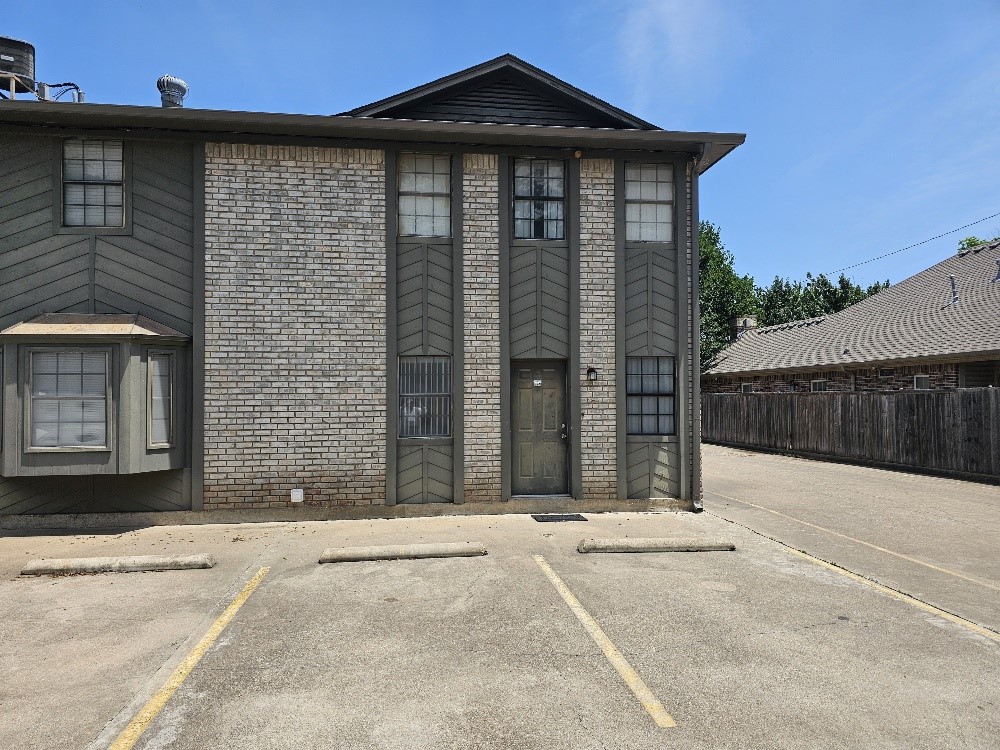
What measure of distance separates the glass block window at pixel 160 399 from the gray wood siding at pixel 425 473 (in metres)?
3.43

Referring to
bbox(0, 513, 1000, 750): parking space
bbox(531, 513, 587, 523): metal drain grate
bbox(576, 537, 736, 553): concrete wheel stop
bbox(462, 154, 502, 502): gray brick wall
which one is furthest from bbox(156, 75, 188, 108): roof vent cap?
bbox(576, 537, 736, 553): concrete wheel stop

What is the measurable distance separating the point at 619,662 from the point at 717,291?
35294mm

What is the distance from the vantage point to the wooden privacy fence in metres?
13.6

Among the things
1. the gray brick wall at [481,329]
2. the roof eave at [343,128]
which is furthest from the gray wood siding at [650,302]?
the gray brick wall at [481,329]

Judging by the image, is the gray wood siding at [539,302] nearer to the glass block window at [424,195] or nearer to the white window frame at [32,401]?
the glass block window at [424,195]

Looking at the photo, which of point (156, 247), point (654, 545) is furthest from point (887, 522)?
point (156, 247)

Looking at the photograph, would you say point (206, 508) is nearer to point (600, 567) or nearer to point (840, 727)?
point (600, 567)

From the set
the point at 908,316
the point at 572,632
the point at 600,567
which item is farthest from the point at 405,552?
the point at 908,316

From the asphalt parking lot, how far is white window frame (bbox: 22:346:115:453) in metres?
1.60

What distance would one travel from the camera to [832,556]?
7.26 m

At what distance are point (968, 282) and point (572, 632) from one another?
2227cm

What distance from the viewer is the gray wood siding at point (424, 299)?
31.1 ft

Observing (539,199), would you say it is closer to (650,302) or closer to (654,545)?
(650,302)

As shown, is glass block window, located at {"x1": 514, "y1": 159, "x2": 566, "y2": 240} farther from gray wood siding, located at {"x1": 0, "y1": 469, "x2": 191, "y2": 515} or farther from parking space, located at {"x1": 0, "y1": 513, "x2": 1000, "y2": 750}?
gray wood siding, located at {"x1": 0, "y1": 469, "x2": 191, "y2": 515}
